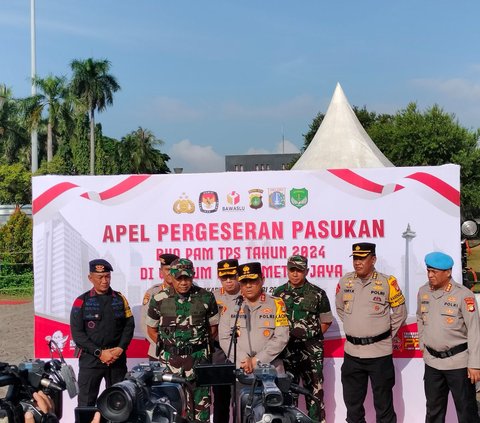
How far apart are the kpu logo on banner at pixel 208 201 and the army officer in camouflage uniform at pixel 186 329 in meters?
1.18

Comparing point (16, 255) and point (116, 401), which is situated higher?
point (16, 255)

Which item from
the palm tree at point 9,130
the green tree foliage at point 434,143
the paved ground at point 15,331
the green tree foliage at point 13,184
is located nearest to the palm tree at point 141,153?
the palm tree at point 9,130

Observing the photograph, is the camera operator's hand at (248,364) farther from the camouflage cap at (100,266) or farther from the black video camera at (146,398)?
the camouflage cap at (100,266)

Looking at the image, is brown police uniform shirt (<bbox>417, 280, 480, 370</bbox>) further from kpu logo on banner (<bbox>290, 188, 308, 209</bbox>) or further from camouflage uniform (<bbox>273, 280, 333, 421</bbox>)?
kpu logo on banner (<bbox>290, 188, 308, 209</bbox>)

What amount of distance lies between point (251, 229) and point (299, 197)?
1.72 ft

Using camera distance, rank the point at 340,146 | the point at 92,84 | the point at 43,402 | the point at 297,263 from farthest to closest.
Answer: the point at 92,84
the point at 340,146
the point at 297,263
the point at 43,402

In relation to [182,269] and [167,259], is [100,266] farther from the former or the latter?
[182,269]

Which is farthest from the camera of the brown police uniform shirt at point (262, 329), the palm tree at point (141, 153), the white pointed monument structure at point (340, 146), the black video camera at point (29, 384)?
the palm tree at point (141, 153)

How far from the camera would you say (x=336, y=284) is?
533 centimetres

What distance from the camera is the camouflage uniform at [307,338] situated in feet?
15.8

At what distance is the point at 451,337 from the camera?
4.25 meters

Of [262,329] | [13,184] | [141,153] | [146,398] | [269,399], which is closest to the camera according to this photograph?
[269,399]

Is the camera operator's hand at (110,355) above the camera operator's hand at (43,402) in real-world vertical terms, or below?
below

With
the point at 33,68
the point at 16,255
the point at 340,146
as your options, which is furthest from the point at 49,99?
the point at 340,146
